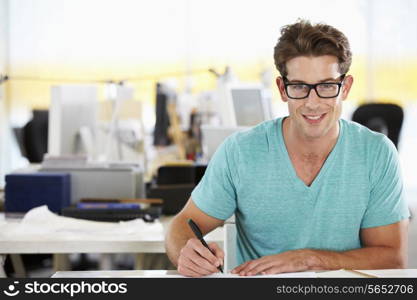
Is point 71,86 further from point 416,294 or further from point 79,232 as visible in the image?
point 416,294

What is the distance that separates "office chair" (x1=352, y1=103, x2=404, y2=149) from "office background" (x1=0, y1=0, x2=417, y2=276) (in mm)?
2328

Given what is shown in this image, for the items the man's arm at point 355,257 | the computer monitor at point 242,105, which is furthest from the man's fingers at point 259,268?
the computer monitor at point 242,105

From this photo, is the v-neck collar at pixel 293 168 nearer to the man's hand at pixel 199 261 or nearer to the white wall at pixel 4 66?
the man's hand at pixel 199 261

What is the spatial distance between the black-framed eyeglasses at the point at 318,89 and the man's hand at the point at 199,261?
0.47m

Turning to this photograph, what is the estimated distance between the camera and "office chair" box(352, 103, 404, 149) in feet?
16.2

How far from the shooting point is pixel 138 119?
445 centimetres

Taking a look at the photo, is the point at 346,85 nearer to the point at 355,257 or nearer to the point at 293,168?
the point at 293,168

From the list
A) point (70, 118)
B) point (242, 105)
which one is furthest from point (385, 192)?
point (70, 118)

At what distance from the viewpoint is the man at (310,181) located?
1.72 m

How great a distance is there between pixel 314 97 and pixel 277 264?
44cm

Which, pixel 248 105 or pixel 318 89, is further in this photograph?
pixel 248 105

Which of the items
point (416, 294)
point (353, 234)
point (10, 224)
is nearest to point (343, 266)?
point (353, 234)

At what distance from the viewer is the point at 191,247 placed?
1.54 m

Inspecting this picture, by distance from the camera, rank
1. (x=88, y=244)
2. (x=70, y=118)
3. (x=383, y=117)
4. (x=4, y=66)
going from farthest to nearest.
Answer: (x=4, y=66), (x=383, y=117), (x=70, y=118), (x=88, y=244)
